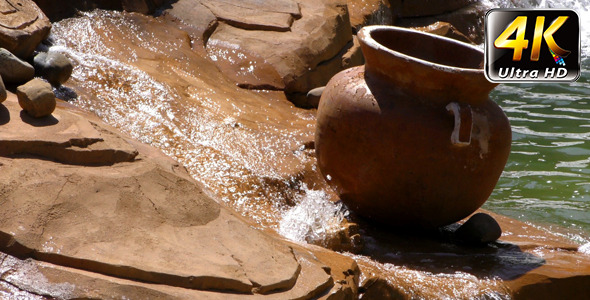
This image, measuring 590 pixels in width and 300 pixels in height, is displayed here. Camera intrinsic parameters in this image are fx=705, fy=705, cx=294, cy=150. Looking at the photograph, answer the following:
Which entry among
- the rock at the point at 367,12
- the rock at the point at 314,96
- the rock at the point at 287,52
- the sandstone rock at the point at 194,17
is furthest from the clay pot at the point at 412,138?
the rock at the point at 367,12

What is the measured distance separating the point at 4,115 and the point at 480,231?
2.81 meters

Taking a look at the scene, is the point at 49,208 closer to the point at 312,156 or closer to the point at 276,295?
the point at 276,295

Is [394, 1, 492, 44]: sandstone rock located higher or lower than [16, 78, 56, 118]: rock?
lower

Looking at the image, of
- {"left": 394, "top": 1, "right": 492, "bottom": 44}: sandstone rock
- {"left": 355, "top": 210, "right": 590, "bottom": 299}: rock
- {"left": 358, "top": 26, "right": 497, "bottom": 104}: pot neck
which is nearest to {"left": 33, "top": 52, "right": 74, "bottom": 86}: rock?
{"left": 358, "top": 26, "right": 497, "bottom": 104}: pot neck

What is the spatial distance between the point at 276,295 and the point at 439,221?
1.80 m

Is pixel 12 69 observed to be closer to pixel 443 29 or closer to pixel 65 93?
pixel 65 93

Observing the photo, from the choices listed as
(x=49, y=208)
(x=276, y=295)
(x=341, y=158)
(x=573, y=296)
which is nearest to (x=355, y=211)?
(x=341, y=158)

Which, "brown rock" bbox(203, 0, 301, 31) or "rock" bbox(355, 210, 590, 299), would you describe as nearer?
"rock" bbox(355, 210, 590, 299)

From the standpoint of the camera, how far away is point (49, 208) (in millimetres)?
2809

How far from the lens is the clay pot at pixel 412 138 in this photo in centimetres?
405

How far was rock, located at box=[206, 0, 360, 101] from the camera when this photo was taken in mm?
6836

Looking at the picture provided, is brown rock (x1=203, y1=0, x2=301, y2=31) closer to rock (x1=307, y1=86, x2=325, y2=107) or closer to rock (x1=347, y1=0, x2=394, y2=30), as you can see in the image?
rock (x1=307, y1=86, x2=325, y2=107)

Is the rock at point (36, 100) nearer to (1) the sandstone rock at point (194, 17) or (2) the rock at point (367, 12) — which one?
(1) the sandstone rock at point (194, 17)

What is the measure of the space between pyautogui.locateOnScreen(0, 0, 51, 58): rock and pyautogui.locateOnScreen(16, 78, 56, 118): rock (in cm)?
134
